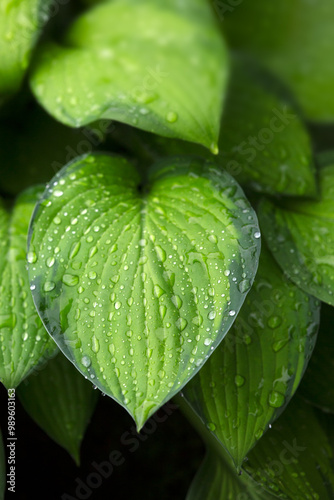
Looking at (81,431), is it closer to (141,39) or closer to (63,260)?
(63,260)

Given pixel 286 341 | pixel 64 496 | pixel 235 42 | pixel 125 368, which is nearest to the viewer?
pixel 125 368

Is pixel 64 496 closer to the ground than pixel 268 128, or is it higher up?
closer to the ground

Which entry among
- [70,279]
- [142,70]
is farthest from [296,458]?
[142,70]

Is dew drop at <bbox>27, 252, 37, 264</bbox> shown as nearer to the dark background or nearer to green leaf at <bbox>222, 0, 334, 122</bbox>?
the dark background

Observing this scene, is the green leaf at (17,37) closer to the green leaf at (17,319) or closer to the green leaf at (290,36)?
the green leaf at (17,319)

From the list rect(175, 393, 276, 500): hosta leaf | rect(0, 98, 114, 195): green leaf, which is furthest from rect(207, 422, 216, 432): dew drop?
rect(0, 98, 114, 195): green leaf

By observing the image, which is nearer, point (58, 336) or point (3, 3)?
point (58, 336)

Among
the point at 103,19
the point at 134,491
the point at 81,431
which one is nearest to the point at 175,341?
the point at 81,431

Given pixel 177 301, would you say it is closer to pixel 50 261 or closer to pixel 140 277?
pixel 140 277
